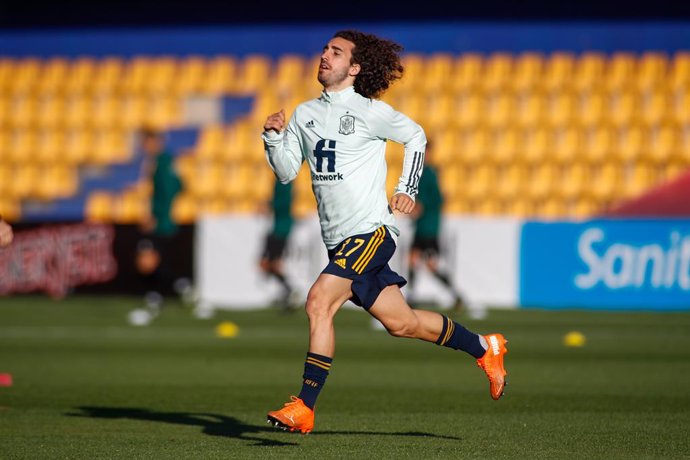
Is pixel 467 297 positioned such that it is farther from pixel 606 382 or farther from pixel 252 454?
pixel 252 454

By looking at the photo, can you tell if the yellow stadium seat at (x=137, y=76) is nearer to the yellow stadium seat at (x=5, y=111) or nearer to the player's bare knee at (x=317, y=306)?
the yellow stadium seat at (x=5, y=111)

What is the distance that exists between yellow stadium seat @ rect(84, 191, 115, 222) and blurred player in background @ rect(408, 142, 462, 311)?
8.29m

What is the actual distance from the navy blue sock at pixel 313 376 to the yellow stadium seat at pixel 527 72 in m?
17.2

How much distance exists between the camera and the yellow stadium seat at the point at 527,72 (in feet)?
75.3

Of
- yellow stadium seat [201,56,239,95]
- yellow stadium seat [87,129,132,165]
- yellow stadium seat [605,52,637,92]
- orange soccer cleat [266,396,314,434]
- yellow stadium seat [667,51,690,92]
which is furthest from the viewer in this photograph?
yellow stadium seat [201,56,239,95]

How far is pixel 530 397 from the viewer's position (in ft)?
28.0

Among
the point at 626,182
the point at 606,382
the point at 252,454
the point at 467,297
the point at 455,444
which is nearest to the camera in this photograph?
the point at 252,454

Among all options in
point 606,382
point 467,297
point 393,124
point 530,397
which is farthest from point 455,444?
point 467,297

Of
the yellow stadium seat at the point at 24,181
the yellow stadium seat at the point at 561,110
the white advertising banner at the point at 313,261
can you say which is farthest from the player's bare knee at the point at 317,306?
the yellow stadium seat at the point at 24,181

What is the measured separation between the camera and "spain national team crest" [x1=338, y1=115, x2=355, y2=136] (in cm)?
652

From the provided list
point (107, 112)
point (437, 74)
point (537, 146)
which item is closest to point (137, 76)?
point (107, 112)

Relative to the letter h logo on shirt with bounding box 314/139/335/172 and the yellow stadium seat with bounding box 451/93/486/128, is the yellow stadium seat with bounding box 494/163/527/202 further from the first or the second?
the letter h logo on shirt with bounding box 314/139/335/172

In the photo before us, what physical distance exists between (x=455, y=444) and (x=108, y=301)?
14.0 metres

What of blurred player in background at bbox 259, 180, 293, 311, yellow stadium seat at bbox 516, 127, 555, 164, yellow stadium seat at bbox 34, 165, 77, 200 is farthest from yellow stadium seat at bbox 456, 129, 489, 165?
yellow stadium seat at bbox 34, 165, 77, 200
